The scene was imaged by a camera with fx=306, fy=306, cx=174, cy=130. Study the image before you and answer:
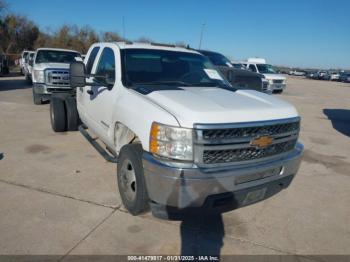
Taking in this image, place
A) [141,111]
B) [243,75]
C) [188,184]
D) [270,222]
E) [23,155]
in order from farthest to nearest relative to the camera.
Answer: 1. [243,75]
2. [23,155]
3. [270,222]
4. [141,111]
5. [188,184]

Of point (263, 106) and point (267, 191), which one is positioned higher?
point (263, 106)

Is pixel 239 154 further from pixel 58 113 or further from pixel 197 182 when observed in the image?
pixel 58 113

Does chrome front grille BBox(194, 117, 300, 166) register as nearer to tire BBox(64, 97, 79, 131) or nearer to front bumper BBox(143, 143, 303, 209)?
front bumper BBox(143, 143, 303, 209)

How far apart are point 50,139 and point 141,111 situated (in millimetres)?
4173

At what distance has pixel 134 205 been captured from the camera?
3.31 metres

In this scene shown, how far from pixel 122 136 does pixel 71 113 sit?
3.48 metres

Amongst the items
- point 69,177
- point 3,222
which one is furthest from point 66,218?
point 69,177

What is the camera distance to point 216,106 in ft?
9.78

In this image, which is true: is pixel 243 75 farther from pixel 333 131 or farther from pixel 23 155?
pixel 23 155

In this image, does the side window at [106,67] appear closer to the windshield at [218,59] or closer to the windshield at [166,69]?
the windshield at [166,69]

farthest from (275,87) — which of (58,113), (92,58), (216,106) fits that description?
(216,106)

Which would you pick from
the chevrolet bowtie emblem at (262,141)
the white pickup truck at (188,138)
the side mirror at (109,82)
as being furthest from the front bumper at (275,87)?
the chevrolet bowtie emblem at (262,141)

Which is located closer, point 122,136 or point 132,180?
point 132,180

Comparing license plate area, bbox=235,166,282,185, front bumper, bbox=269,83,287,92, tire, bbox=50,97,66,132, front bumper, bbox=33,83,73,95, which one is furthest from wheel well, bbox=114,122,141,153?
front bumper, bbox=269,83,287,92
